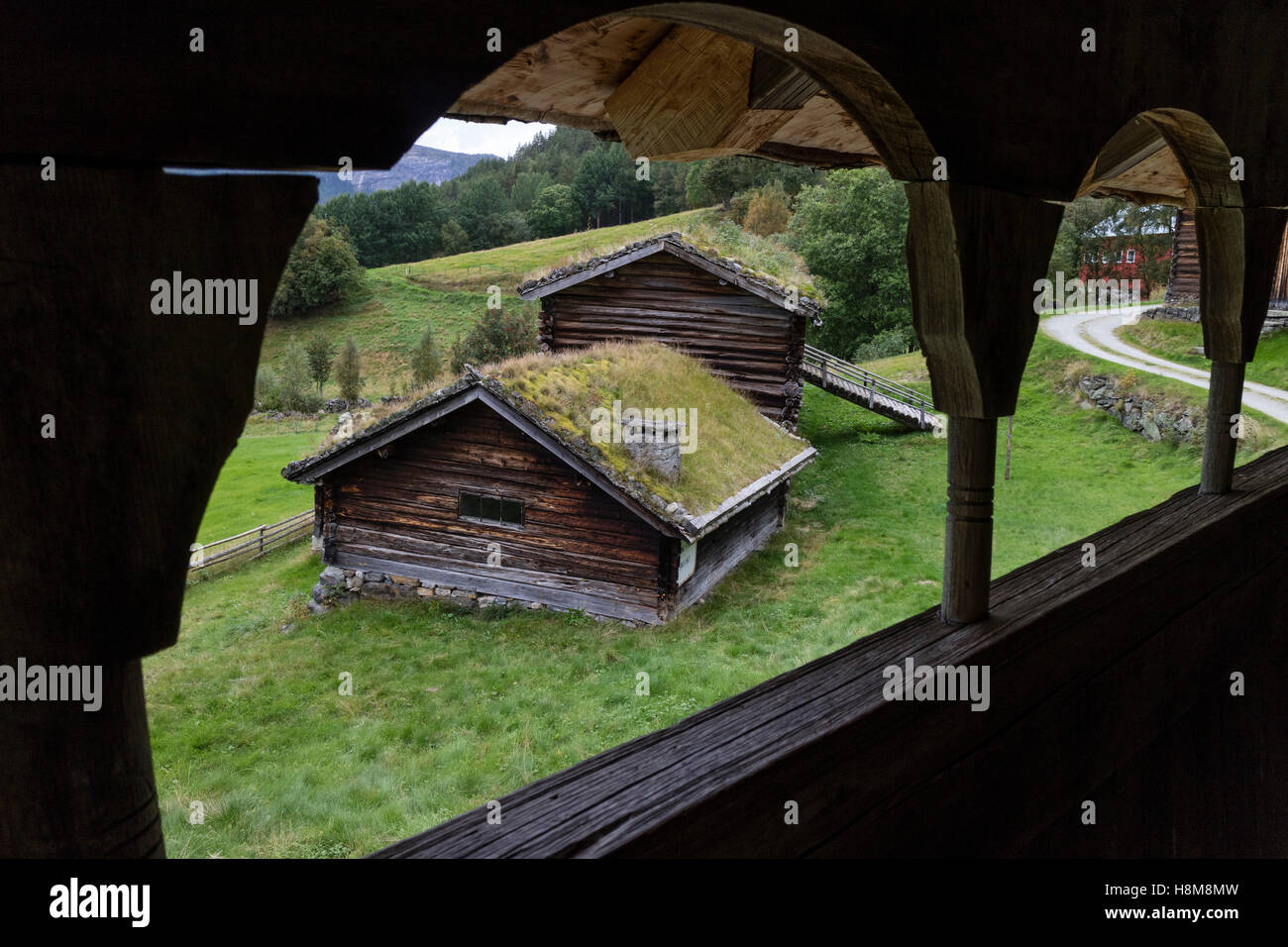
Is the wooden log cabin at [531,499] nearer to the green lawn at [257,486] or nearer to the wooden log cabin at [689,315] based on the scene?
the wooden log cabin at [689,315]

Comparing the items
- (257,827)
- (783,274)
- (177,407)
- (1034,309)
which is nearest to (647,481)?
(257,827)

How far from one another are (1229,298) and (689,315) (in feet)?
39.9

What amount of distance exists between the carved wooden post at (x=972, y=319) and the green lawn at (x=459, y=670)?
18.8 feet

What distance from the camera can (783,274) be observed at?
1438 centimetres

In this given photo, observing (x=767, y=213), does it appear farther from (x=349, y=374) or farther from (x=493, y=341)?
(x=349, y=374)

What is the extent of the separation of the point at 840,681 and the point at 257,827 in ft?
22.0

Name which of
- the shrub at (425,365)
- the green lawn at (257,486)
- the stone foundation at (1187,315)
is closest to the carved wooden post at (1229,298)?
the green lawn at (257,486)

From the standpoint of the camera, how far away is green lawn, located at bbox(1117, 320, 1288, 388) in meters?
16.3

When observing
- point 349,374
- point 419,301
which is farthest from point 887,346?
point 349,374

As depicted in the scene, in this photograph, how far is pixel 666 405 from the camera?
36.9 ft

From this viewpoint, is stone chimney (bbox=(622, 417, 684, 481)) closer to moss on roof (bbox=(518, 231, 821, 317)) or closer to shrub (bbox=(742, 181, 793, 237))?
moss on roof (bbox=(518, 231, 821, 317))

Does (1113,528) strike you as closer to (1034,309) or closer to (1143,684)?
(1143,684)

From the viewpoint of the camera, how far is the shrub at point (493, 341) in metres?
23.5

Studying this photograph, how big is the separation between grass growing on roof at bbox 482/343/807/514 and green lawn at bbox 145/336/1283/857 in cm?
152
